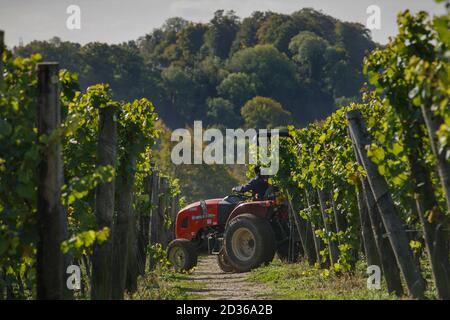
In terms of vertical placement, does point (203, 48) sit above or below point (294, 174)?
above

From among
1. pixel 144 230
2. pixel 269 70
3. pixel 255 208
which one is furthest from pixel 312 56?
pixel 144 230

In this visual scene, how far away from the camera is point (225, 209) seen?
1698 cm

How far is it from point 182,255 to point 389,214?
8420 millimetres

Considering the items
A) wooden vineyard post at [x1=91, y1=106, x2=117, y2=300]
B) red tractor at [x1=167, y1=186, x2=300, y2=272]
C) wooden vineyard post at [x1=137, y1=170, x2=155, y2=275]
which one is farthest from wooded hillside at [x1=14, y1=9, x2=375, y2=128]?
wooden vineyard post at [x1=91, y1=106, x2=117, y2=300]

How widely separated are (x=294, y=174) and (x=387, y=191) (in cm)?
663

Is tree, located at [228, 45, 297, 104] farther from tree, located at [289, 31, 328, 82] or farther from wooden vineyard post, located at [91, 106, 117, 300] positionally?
wooden vineyard post, located at [91, 106, 117, 300]

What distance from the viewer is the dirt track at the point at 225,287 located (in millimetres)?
10734

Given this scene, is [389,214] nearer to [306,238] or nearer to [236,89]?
[306,238]

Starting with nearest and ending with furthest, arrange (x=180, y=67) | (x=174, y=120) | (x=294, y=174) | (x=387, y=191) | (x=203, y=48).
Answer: (x=387, y=191), (x=294, y=174), (x=174, y=120), (x=180, y=67), (x=203, y=48)

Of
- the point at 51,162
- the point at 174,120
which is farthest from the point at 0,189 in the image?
the point at 174,120

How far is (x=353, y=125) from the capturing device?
881 centimetres

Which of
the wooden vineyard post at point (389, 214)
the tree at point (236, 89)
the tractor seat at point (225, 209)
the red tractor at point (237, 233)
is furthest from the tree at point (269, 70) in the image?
the wooden vineyard post at point (389, 214)
